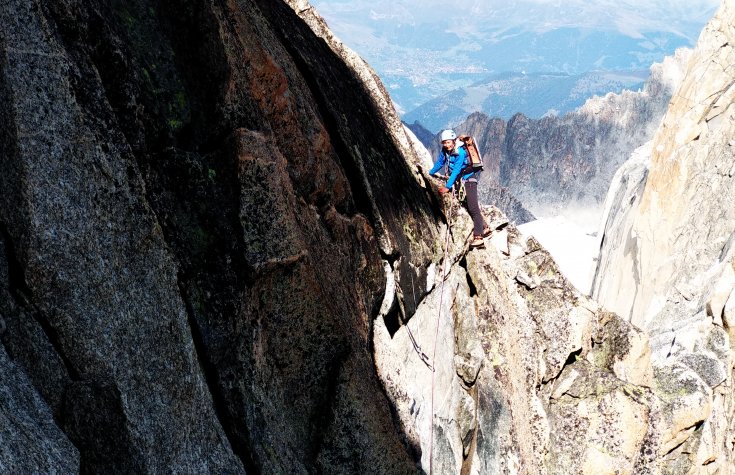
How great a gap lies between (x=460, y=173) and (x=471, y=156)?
0.54m

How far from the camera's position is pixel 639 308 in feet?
114

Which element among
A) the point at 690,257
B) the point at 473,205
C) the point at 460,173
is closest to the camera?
the point at 460,173

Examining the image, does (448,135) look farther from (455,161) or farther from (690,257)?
(690,257)

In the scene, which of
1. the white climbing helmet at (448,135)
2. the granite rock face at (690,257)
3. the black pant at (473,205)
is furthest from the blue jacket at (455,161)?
the granite rock face at (690,257)

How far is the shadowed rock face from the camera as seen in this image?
6.83 meters

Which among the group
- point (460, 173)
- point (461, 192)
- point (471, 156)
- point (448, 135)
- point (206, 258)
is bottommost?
point (206, 258)

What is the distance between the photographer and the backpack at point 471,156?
17531 mm

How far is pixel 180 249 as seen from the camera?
8.26 metres

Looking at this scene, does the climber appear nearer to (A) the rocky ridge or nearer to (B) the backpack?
(B) the backpack

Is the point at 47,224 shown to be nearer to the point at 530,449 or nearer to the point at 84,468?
the point at 84,468

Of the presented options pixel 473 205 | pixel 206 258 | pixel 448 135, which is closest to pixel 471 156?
pixel 448 135

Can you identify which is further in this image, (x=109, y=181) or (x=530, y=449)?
(x=530, y=449)

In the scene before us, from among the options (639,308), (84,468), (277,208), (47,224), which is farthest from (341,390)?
(639,308)

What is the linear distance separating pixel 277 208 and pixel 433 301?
7.09 metres
